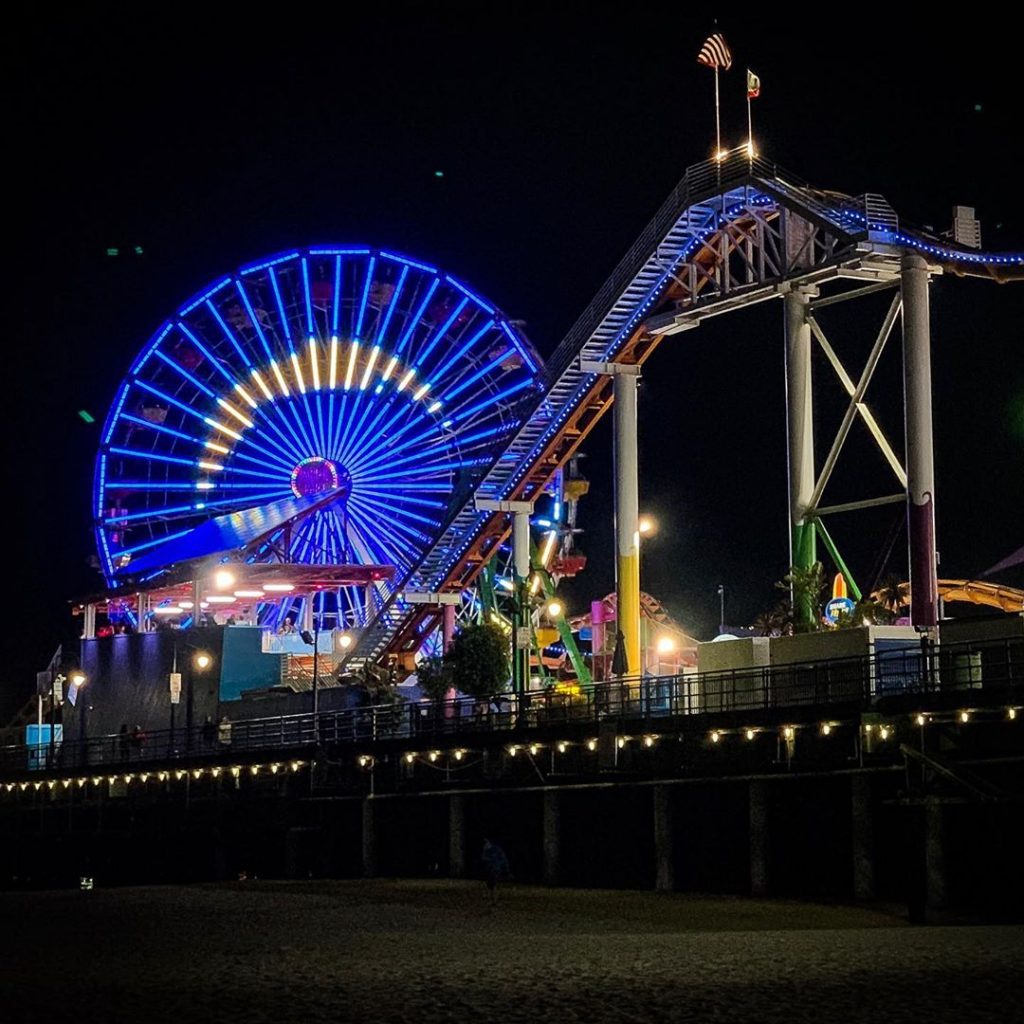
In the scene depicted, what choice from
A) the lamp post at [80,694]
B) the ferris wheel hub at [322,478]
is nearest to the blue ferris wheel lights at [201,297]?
the ferris wheel hub at [322,478]

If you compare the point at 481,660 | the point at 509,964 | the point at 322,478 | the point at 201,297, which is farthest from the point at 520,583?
the point at 509,964

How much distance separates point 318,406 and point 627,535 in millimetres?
25221

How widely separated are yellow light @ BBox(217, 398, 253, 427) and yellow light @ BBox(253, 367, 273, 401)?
1131 millimetres

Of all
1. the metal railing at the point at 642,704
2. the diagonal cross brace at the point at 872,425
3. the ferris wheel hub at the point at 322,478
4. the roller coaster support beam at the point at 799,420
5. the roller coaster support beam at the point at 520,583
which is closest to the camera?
the metal railing at the point at 642,704

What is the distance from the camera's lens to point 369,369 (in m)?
71.9

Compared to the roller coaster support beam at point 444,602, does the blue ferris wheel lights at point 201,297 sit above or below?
above

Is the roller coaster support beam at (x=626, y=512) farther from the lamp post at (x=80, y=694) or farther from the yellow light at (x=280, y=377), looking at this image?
the lamp post at (x=80, y=694)

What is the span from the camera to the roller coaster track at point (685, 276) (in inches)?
1651

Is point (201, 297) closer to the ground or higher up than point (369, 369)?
higher up

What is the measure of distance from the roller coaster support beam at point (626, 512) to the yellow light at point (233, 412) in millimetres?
24072

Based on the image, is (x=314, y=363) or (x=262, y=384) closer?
(x=314, y=363)

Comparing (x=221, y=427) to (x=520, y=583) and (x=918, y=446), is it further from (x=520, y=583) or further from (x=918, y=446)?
(x=918, y=446)

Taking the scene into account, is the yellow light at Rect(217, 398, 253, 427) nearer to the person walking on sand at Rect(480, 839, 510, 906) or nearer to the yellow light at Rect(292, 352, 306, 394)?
the yellow light at Rect(292, 352, 306, 394)

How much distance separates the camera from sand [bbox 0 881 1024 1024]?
19062 millimetres
